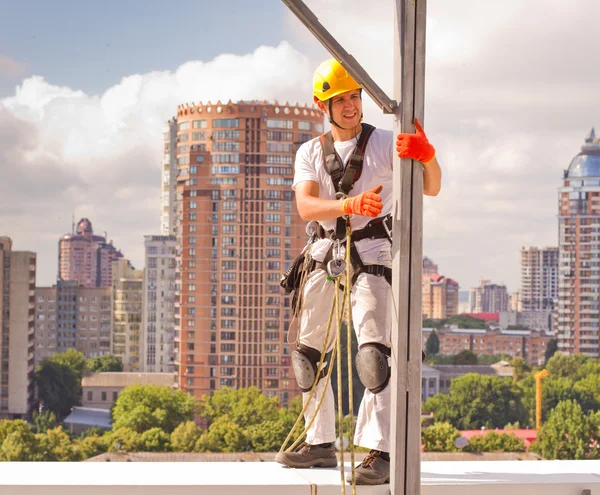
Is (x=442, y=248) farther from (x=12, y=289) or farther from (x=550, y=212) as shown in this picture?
(x=12, y=289)

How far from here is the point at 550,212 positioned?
5809 cm

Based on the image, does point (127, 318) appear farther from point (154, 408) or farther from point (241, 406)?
point (241, 406)

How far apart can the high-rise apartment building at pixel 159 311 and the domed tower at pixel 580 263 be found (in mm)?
20312

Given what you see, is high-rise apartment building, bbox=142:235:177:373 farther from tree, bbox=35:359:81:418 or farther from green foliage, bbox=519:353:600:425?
green foliage, bbox=519:353:600:425

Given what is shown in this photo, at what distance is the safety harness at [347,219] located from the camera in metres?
2.45

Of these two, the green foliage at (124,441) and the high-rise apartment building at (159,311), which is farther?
the high-rise apartment building at (159,311)

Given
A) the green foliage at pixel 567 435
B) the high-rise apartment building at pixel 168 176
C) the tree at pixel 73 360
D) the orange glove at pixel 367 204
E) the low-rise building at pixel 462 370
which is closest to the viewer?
the orange glove at pixel 367 204

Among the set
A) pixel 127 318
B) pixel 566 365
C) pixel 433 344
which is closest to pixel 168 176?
pixel 127 318

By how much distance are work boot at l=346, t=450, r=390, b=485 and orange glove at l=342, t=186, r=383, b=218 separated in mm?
611

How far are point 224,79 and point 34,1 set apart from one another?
12.9m

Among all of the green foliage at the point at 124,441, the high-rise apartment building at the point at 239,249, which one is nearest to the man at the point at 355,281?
the green foliage at the point at 124,441

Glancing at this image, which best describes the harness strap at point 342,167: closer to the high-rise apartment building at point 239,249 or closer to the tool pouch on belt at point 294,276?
the tool pouch on belt at point 294,276

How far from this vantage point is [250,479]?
2389mm

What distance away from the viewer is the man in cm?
241
